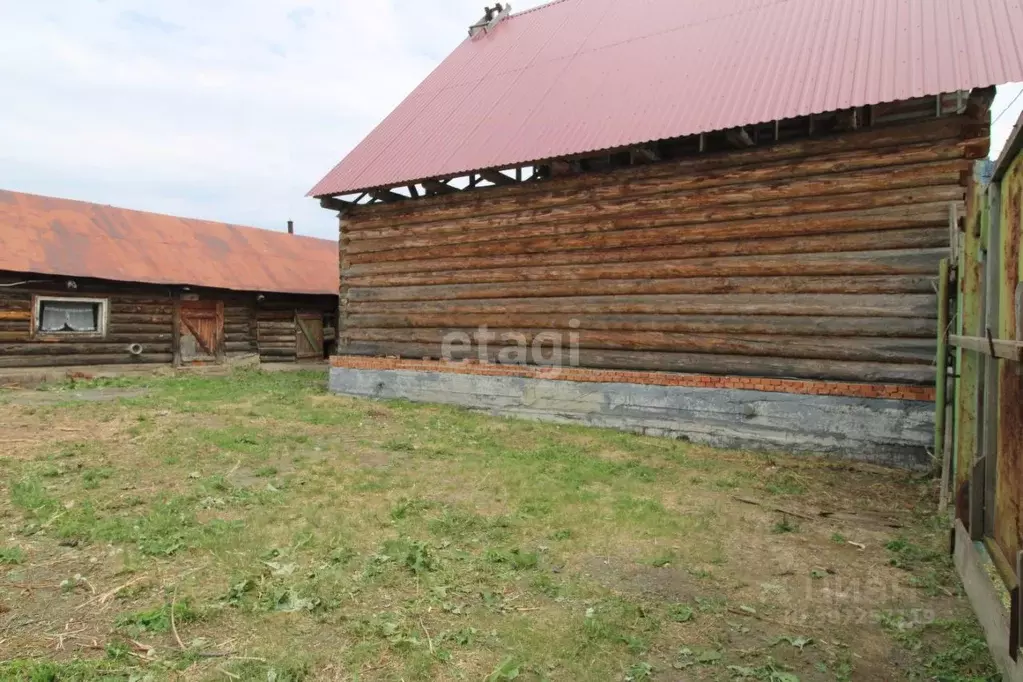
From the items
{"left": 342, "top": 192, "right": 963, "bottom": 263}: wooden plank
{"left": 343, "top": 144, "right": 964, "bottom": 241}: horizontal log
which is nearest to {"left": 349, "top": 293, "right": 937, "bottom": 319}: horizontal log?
{"left": 342, "top": 192, "right": 963, "bottom": 263}: wooden plank

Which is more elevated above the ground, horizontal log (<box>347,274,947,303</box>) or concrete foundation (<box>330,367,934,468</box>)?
horizontal log (<box>347,274,947,303</box>)

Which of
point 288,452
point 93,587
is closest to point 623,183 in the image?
point 288,452

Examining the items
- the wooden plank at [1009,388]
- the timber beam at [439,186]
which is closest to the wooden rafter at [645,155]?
the timber beam at [439,186]

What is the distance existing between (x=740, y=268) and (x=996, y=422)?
554cm

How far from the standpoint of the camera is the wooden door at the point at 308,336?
70.7 ft

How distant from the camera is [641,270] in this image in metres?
9.59

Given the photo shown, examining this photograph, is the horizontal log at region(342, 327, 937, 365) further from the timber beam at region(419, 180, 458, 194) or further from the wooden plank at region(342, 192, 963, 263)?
the timber beam at region(419, 180, 458, 194)

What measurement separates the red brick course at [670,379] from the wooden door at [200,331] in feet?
27.5

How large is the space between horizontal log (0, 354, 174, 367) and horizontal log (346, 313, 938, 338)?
9.47 metres

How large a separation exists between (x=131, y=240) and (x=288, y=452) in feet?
46.8

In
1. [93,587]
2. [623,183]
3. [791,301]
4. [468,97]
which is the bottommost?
[93,587]

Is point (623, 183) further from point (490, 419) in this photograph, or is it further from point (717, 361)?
point (490, 419)

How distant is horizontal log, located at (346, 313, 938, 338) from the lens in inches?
303

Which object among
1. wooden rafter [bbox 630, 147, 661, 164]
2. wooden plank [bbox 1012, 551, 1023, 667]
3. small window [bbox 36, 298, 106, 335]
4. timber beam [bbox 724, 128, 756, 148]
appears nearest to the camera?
wooden plank [bbox 1012, 551, 1023, 667]
